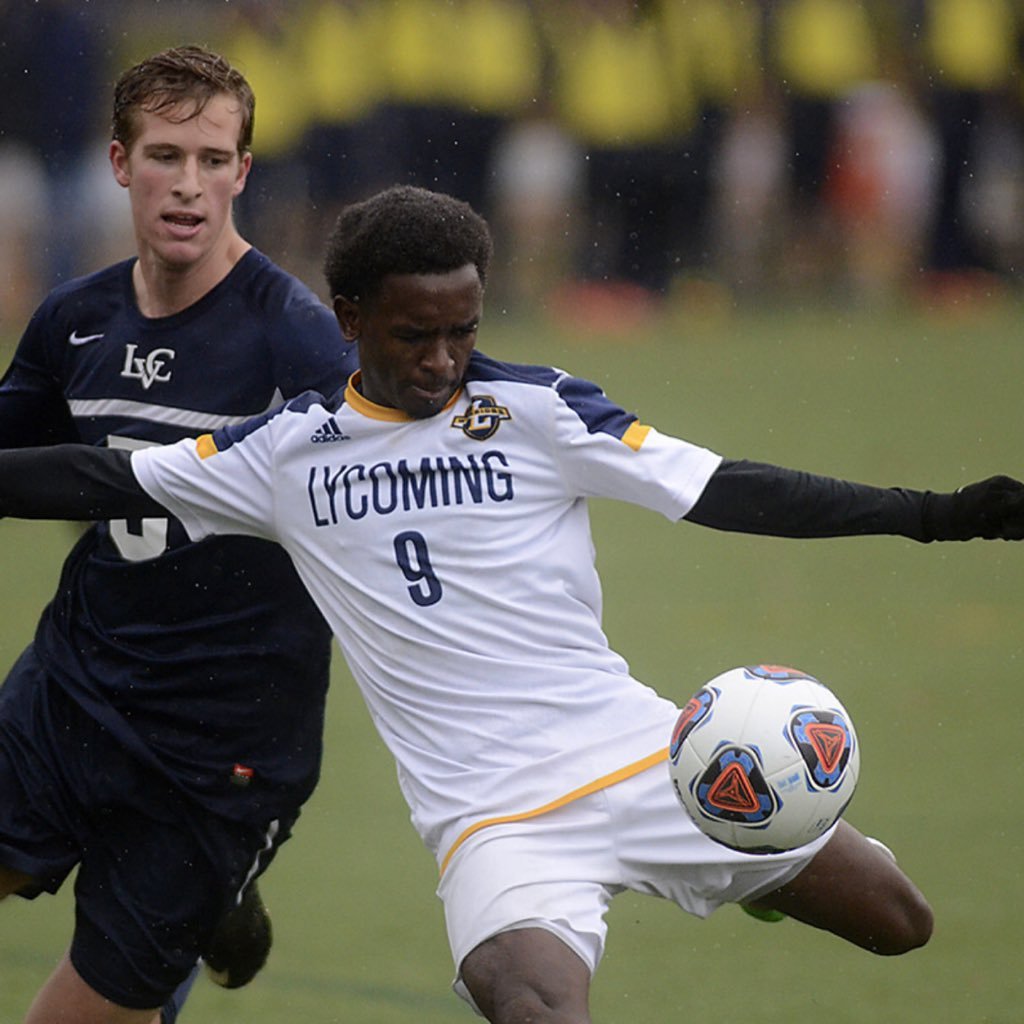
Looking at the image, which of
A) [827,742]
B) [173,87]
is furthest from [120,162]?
[827,742]

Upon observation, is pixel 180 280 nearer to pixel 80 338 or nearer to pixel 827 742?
pixel 80 338

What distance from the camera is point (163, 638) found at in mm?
4500

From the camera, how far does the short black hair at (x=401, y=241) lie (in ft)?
12.9

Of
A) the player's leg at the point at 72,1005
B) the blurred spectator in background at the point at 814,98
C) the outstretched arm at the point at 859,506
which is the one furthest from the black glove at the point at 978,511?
the blurred spectator in background at the point at 814,98

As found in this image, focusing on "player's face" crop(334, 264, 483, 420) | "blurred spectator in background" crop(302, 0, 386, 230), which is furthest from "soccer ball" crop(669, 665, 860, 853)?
"blurred spectator in background" crop(302, 0, 386, 230)

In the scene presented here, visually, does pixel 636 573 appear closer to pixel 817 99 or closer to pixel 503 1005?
pixel 503 1005

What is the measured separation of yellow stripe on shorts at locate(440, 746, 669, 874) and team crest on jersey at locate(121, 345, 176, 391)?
1.22 metres

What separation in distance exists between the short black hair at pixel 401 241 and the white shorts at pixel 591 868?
1026 millimetres

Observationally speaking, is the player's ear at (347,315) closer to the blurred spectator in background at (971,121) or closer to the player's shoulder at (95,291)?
the player's shoulder at (95,291)

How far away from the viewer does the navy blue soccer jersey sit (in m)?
4.42

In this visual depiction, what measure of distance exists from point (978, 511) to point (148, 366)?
1738 millimetres

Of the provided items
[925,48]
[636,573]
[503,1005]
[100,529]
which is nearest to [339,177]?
[925,48]

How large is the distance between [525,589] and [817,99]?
16.1m

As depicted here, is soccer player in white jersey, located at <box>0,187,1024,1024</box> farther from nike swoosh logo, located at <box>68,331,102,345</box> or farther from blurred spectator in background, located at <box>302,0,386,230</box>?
blurred spectator in background, located at <box>302,0,386,230</box>
